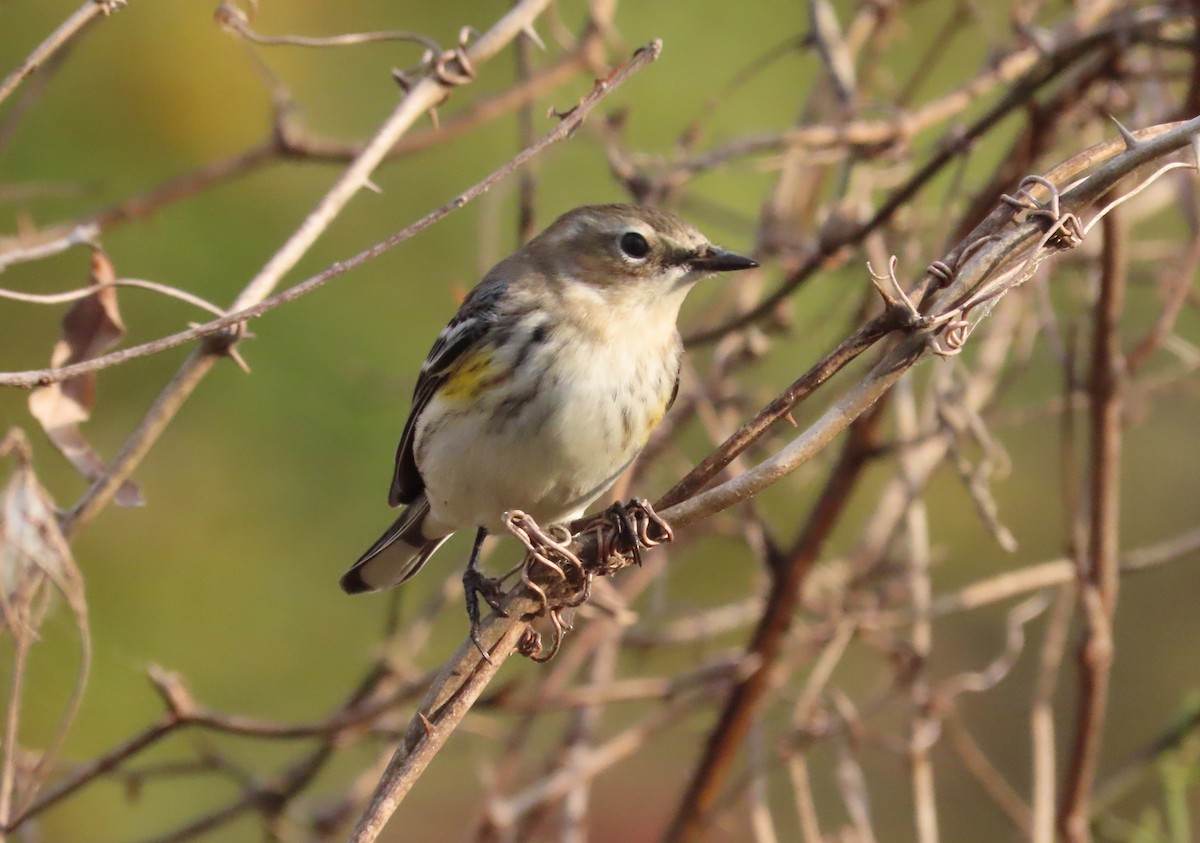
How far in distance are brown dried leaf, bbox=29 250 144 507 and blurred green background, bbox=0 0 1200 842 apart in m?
2.00

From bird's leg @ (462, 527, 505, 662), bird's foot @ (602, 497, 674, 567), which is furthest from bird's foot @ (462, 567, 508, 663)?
bird's foot @ (602, 497, 674, 567)

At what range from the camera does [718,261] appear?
3.02 m

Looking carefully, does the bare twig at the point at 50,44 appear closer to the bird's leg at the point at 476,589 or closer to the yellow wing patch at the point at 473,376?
the yellow wing patch at the point at 473,376

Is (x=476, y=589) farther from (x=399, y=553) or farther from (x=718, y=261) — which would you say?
(x=718, y=261)

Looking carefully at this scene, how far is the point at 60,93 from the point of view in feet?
17.5

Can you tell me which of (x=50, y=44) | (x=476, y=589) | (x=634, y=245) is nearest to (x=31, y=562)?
(x=50, y=44)

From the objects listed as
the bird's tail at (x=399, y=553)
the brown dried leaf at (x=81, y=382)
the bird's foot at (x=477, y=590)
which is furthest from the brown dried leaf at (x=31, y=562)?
the bird's tail at (x=399, y=553)

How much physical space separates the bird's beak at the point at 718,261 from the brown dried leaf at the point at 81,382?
3.96ft

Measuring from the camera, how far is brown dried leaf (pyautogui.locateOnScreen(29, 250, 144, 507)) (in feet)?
7.75

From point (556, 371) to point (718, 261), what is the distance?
0.42 metres

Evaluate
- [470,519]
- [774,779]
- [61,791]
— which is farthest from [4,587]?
[774,779]

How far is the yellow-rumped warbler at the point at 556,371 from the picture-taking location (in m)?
2.93

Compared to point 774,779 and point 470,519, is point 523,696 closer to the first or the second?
point 470,519

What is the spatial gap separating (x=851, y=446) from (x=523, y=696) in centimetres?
103
